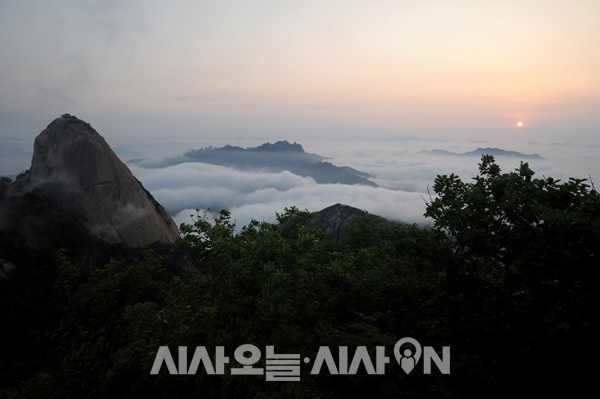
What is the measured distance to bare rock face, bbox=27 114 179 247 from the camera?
82562mm

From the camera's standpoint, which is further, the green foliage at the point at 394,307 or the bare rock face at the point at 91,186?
the bare rock face at the point at 91,186

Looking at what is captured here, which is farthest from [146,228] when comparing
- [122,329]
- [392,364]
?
[392,364]

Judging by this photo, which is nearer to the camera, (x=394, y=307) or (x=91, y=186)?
(x=394, y=307)

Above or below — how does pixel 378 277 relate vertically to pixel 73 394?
above

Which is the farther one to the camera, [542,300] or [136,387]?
[136,387]

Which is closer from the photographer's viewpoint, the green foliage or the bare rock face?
the green foliage

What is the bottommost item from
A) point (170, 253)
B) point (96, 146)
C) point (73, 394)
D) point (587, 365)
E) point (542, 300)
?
point (170, 253)

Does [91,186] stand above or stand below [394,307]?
above

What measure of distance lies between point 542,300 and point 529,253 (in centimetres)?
97

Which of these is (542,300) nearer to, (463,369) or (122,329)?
(463,369)

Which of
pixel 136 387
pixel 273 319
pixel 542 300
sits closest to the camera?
pixel 542 300

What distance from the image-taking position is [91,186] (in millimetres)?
84000

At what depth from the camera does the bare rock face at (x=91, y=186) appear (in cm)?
8256

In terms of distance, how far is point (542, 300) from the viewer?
7207 millimetres
